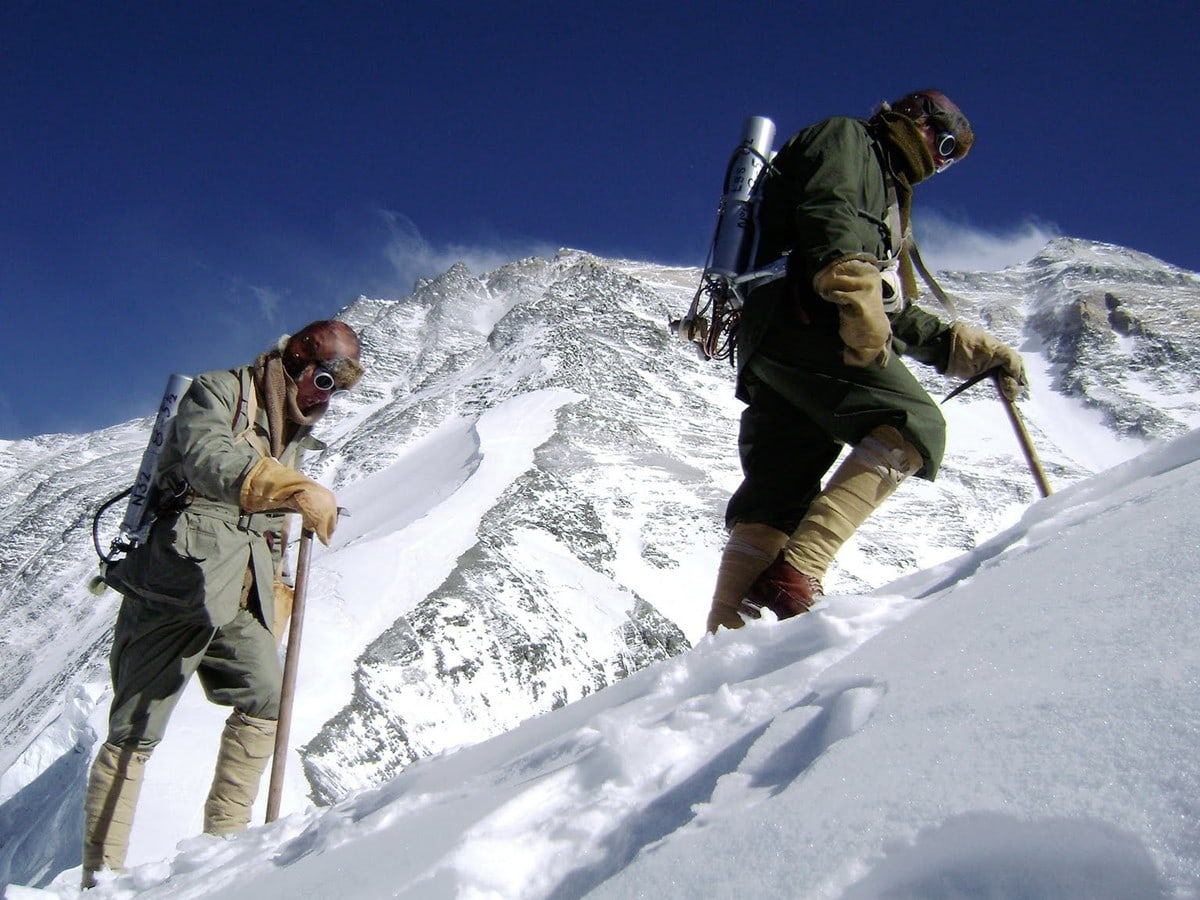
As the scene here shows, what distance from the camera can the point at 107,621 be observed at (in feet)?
116

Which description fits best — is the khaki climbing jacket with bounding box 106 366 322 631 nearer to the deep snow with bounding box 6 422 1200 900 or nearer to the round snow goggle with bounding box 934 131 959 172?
the deep snow with bounding box 6 422 1200 900

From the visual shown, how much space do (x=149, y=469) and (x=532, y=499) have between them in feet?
65.6

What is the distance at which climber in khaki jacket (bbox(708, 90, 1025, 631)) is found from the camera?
2850 mm

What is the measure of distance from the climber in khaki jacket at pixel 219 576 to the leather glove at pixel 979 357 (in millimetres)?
2348

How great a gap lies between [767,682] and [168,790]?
6063mm

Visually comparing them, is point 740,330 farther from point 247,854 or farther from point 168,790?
point 168,790

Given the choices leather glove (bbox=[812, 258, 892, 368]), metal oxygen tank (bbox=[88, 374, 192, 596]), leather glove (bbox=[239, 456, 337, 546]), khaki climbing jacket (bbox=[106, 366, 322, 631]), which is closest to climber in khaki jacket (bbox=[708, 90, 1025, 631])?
leather glove (bbox=[812, 258, 892, 368])

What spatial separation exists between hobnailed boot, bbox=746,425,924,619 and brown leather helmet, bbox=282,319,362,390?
205 cm

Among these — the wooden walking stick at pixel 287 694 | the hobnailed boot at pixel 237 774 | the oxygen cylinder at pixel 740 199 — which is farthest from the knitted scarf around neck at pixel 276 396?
the oxygen cylinder at pixel 740 199

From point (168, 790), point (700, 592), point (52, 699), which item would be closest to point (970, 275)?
point (700, 592)

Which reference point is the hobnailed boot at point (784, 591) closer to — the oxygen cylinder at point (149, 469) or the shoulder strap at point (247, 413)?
the shoulder strap at point (247, 413)

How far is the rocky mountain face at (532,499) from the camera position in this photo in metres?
14.2

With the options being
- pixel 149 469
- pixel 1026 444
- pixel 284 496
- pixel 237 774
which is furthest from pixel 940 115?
pixel 237 774

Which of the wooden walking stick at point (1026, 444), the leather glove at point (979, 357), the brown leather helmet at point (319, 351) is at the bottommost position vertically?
the wooden walking stick at point (1026, 444)
